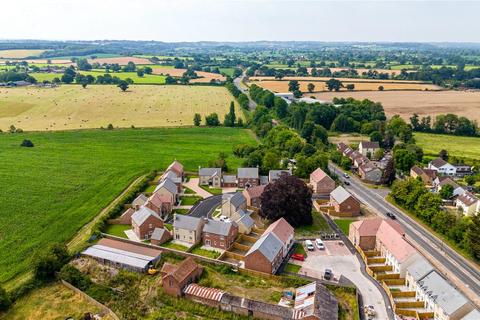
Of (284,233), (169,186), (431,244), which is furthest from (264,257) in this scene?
(169,186)

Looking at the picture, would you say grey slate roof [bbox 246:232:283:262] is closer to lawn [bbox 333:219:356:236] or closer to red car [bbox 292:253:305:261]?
red car [bbox 292:253:305:261]

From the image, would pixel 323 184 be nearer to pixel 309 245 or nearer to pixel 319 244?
pixel 319 244

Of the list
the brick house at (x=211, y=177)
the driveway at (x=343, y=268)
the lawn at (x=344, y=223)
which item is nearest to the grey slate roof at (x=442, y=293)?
the driveway at (x=343, y=268)

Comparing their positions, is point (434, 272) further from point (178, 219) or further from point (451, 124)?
point (451, 124)

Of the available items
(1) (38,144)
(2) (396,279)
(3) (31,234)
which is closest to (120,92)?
(1) (38,144)

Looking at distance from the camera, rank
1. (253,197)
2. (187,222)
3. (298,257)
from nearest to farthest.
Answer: (298,257), (187,222), (253,197)

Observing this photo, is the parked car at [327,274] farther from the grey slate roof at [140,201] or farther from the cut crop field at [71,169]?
the cut crop field at [71,169]

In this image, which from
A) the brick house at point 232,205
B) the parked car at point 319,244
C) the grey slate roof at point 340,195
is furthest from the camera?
the grey slate roof at point 340,195
